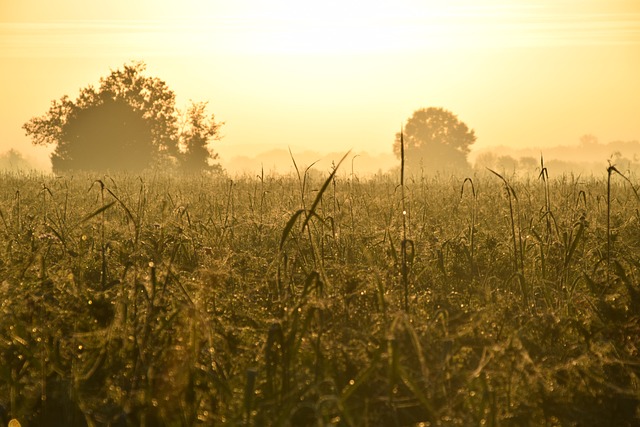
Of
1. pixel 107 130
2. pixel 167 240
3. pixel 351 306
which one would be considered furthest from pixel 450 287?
pixel 107 130

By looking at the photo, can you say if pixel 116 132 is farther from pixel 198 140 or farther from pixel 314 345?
pixel 314 345

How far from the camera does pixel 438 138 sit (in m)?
65.4

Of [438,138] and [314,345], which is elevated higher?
[438,138]

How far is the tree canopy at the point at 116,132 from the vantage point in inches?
1531

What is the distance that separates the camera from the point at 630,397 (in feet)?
8.32

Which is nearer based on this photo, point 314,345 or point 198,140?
point 314,345

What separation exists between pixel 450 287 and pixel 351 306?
979 mm

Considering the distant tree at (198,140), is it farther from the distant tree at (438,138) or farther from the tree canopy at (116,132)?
the distant tree at (438,138)

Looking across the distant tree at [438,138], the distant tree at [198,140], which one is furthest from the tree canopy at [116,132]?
the distant tree at [438,138]

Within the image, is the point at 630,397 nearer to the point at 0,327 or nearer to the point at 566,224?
the point at 566,224

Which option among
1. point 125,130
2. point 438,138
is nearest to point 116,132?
point 125,130

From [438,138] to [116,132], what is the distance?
3768 cm

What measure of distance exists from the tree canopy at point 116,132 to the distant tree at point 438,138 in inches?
1160

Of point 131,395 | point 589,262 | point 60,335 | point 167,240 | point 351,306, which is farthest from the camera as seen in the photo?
point 167,240
